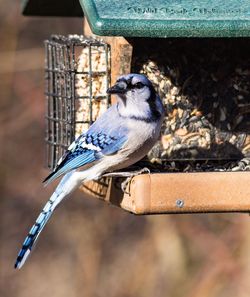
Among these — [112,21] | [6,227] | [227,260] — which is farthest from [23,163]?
[112,21]

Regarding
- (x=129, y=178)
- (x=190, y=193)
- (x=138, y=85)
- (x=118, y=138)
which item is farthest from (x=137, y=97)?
(x=190, y=193)

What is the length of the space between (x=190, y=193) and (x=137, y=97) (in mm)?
853

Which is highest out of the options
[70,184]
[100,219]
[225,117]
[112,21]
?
[112,21]

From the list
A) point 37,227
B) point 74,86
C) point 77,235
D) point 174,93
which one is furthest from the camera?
point 77,235

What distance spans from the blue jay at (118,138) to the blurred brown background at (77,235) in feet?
11.5

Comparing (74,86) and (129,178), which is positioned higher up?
(74,86)

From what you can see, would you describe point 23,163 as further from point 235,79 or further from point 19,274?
point 235,79

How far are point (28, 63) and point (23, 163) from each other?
106 cm

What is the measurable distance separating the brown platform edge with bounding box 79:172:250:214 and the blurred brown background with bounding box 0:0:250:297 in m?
3.88

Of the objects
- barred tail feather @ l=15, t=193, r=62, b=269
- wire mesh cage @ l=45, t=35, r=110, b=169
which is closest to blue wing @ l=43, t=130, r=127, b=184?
barred tail feather @ l=15, t=193, r=62, b=269

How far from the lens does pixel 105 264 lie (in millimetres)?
10148

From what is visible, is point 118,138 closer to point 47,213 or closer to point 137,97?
point 137,97

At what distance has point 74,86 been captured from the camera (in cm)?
652

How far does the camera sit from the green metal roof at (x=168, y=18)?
5.35 metres
